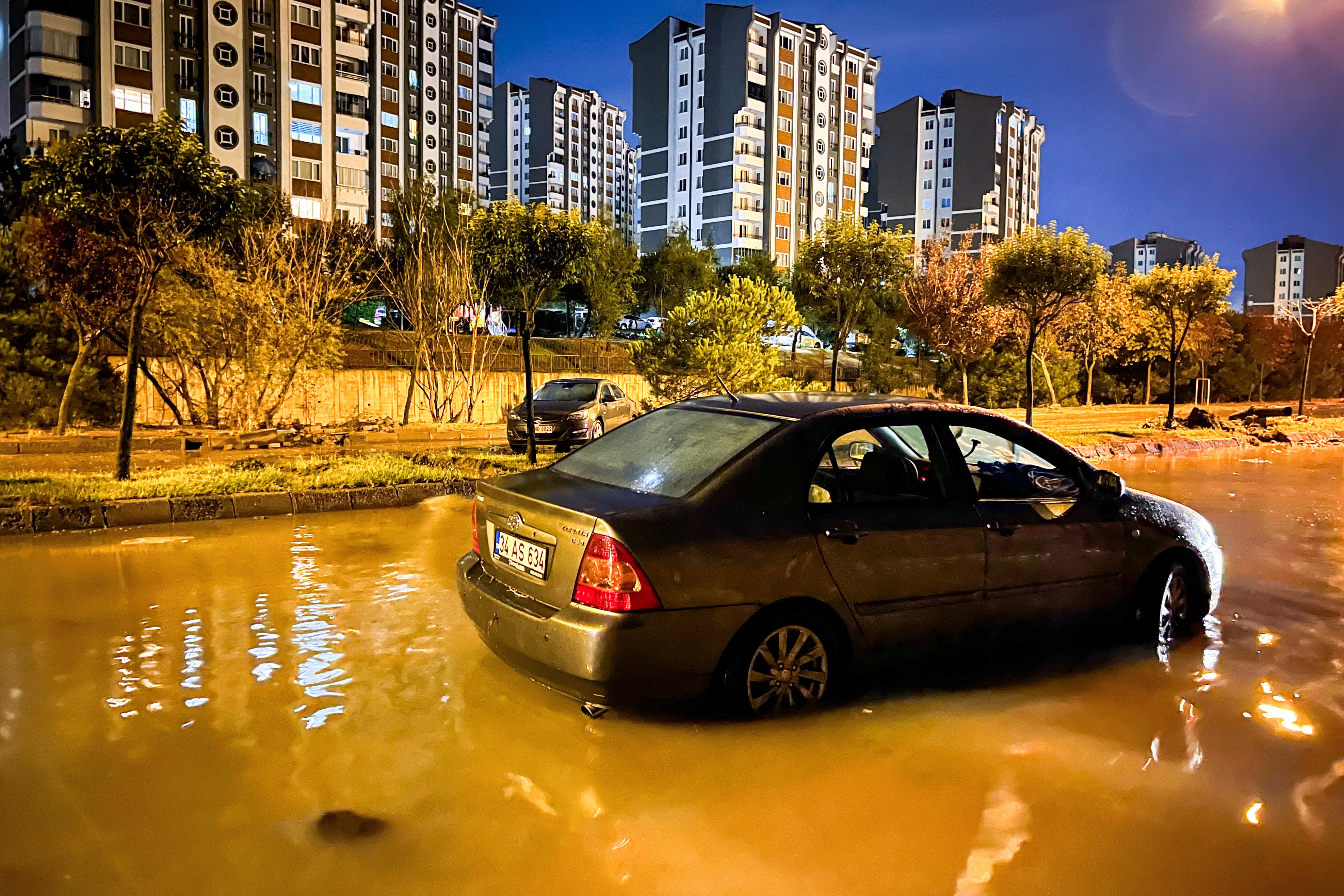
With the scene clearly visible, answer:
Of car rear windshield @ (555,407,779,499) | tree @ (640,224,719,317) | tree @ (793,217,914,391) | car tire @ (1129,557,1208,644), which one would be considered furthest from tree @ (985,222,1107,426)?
tree @ (640,224,719,317)

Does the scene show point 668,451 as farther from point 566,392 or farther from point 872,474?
point 566,392

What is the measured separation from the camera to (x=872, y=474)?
4582mm

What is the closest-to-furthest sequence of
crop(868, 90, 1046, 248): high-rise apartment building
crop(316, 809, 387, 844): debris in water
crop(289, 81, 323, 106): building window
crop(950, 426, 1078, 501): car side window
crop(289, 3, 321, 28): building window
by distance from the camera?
crop(316, 809, 387, 844): debris in water < crop(950, 426, 1078, 501): car side window < crop(289, 3, 321, 28): building window < crop(289, 81, 323, 106): building window < crop(868, 90, 1046, 248): high-rise apartment building

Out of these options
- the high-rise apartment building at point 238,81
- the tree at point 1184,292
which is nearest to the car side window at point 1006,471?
the tree at point 1184,292

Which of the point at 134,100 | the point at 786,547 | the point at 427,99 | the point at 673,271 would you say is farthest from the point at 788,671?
the point at 427,99

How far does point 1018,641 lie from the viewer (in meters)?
4.81

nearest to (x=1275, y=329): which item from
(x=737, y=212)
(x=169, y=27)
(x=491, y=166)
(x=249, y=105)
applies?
(x=737, y=212)

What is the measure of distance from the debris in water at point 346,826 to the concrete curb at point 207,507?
22.1 ft

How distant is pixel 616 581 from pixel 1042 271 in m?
17.9

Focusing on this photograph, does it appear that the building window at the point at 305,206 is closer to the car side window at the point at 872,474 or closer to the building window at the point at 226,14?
the building window at the point at 226,14

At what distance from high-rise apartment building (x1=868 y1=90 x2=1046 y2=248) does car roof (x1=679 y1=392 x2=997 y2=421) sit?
9879cm

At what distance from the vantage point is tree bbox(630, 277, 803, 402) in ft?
64.1

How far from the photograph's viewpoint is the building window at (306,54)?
169 feet

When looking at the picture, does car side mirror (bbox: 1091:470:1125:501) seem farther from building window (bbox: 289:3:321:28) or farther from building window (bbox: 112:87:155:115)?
building window (bbox: 289:3:321:28)
